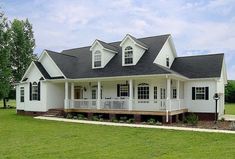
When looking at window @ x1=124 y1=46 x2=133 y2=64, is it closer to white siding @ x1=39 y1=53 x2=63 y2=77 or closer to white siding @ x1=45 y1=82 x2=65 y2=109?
white siding @ x1=39 y1=53 x2=63 y2=77

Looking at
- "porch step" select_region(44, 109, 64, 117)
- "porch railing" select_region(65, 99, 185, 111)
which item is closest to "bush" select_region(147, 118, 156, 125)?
"porch railing" select_region(65, 99, 185, 111)

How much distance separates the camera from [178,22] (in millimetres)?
24953

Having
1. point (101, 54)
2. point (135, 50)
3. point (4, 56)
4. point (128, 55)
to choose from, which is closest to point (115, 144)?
point (135, 50)

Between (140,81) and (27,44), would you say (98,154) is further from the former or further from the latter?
(27,44)

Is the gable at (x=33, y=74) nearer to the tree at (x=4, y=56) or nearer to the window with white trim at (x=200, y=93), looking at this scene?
the tree at (x=4, y=56)

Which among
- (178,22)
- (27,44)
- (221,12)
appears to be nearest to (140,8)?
(221,12)

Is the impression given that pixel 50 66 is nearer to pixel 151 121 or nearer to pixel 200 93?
pixel 151 121

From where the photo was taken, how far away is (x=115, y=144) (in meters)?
12.6

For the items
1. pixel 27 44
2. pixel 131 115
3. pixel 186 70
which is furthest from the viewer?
pixel 27 44

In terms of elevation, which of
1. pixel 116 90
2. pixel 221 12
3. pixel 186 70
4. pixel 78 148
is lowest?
pixel 78 148

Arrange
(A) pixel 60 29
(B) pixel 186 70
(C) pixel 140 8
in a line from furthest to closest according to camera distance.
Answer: (A) pixel 60 29
(B) pixel 186 70
(C) pixel 140 8

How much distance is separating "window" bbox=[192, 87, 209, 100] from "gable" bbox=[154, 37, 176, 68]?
349 cm

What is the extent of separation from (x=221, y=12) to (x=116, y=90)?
36.6ft

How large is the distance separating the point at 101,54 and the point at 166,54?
5.89m
